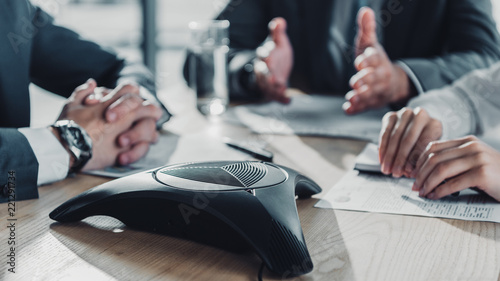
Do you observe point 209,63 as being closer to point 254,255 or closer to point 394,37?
point 394,37

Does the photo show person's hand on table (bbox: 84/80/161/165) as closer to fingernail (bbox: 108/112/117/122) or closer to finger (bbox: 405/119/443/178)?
fingernail (bbox: 108/112/117/122)

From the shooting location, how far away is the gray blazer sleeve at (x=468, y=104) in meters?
1.04

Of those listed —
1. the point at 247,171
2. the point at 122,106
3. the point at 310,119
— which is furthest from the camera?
the point at 310,119

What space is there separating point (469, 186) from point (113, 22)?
5.96 m

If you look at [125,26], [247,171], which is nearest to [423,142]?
[247,171]

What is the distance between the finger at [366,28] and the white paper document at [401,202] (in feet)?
1.95

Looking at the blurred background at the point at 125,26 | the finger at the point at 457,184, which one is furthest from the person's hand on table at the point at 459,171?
the blurred background at the point at 125,26

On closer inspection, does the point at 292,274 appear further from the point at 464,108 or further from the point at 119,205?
the point at 464,108

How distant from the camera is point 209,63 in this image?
1374mm

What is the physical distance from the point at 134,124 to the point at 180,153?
0.40 ft

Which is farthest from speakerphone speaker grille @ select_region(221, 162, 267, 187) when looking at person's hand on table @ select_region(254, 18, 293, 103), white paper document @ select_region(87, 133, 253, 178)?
person's hand on table @ select_region(254, 18, 293, 103)

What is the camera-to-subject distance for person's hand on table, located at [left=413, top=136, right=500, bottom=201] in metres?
0.68

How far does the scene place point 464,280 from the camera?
Answer: 47cm

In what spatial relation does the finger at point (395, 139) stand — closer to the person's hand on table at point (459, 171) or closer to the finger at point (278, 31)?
the person's hand on table at point (459, 171)
